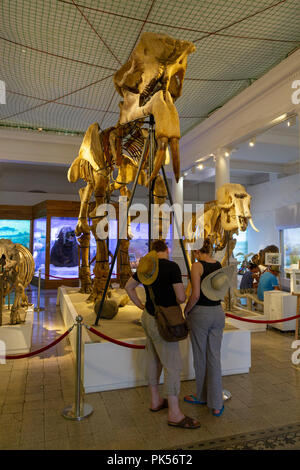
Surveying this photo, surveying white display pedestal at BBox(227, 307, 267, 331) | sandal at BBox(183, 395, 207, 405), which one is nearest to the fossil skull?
white display pedestal at BBox(227, 307, 267, 331)

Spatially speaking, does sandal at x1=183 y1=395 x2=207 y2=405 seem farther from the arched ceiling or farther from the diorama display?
the arched ceiling

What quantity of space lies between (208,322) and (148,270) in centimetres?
72

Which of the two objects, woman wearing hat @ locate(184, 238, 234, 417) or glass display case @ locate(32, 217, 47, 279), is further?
glass display case @ locate(32, 217, 47, 279)

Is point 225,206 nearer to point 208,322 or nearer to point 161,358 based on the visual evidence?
point 208,322

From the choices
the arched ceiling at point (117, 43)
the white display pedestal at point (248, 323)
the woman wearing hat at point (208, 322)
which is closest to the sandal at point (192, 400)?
the woman wearing hat at point (208, 322)

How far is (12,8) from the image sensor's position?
475 centimetres

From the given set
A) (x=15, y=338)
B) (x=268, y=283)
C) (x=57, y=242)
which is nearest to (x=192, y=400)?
(x=15, y=338)

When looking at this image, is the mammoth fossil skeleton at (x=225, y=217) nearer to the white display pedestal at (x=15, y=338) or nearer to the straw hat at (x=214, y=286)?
the straw hat at (x=214, y=286)

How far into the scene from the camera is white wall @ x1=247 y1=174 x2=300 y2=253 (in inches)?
513

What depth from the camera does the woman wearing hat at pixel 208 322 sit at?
3.00m

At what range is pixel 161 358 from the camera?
2.87m

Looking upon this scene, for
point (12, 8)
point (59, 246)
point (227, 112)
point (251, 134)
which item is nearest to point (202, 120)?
point (227, 112)

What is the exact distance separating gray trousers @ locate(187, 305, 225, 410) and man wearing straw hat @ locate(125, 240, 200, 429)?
0.26 m

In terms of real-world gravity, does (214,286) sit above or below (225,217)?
below
